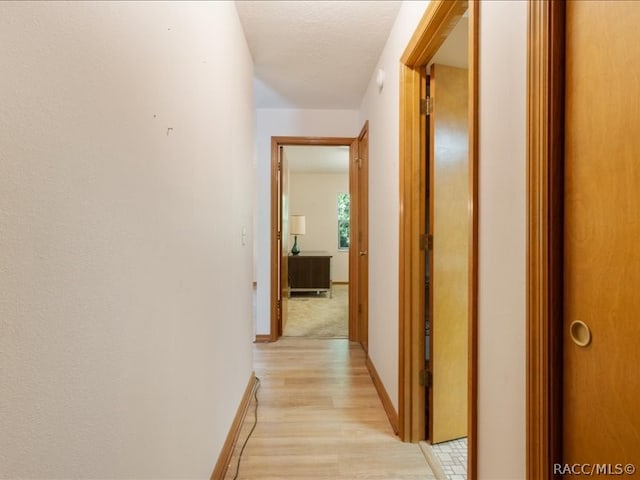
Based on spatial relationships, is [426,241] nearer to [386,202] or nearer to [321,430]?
[386,202]

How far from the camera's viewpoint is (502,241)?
973 millimetres

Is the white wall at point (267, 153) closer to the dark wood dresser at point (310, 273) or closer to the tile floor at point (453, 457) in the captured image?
the tile floor at point (453, 457)

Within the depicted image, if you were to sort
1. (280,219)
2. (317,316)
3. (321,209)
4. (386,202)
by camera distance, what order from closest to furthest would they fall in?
(386,202) < (280,219) < (317,316) < (321,209)

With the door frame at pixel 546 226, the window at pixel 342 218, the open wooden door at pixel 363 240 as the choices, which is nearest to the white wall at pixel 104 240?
the door frame at pixel 546 226

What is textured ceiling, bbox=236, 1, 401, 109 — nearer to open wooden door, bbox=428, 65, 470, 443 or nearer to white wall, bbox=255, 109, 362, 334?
white wall, bbox=255, 109, 362, 334

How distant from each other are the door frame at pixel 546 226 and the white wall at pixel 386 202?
0.97 meters

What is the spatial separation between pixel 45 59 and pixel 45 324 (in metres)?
0.43

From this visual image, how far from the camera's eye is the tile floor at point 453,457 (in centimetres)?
164

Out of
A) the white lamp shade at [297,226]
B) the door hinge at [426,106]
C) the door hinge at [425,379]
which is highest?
the door hinge at [426,106]

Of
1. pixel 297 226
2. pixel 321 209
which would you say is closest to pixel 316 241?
pixel 321 209

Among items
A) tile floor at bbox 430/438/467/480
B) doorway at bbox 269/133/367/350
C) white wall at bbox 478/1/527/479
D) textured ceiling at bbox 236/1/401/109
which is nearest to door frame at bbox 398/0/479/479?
tile floor at bbox 430/438/467/480

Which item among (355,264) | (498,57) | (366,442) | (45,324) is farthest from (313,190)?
(45,324)

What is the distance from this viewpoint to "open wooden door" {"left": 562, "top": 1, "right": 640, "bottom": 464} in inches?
25.2

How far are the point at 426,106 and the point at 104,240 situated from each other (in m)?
1.77
